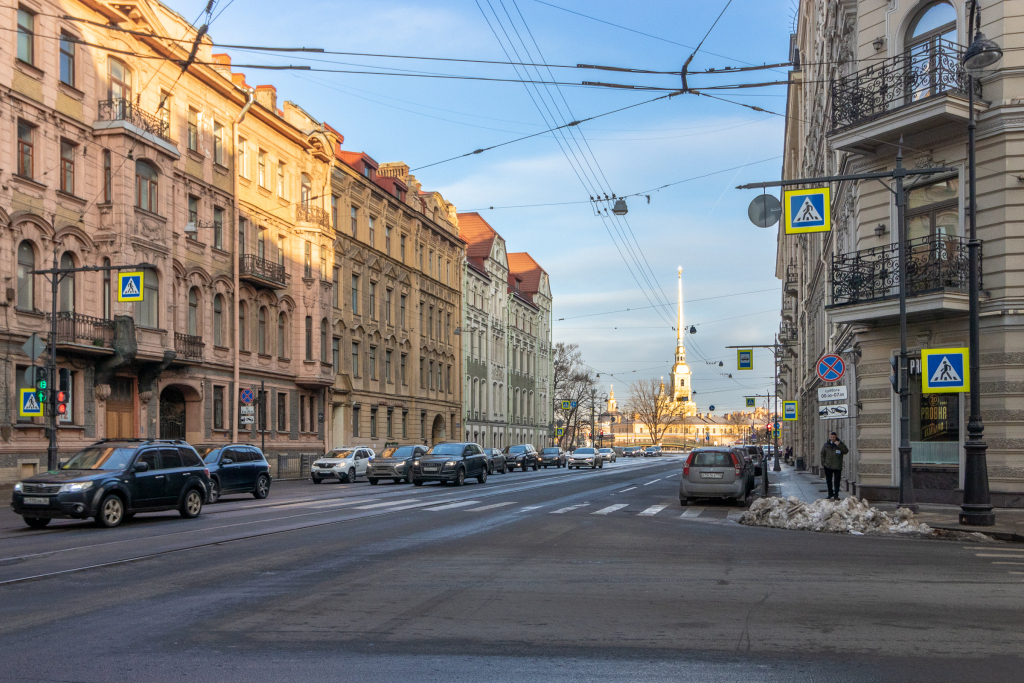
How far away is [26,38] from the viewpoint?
2995 centimetres

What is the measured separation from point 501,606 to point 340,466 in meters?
32.6

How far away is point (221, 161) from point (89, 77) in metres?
9.41

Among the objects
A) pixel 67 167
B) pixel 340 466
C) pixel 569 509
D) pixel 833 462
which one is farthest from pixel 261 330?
pixel 833 462

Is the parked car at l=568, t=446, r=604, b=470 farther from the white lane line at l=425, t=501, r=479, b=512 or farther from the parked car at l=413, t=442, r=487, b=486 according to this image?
the white lane line at l=425, t=501, r=479, b=512

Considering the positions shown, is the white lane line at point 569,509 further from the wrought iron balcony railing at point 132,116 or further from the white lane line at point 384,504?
the wrought iron balcony railing at point 132,116

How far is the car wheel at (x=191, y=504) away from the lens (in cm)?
1980

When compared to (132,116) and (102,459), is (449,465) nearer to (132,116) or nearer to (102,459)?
(102,459)

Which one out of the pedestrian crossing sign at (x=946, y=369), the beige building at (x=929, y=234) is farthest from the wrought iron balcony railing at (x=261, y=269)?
the pedestrian crossing sign at (x=946, y=369)

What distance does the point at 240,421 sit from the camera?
132ft

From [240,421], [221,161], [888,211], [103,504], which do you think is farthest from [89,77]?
[888,211]

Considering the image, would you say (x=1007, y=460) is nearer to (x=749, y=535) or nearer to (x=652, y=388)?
(x=749, y=535)

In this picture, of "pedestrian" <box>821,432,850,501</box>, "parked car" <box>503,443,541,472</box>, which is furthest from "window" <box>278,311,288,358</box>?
"pedestrian" <box>821,432,850,501</box>

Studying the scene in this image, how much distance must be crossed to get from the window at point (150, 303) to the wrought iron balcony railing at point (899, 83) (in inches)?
982

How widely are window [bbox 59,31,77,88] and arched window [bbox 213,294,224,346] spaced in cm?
1157
